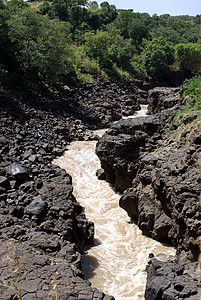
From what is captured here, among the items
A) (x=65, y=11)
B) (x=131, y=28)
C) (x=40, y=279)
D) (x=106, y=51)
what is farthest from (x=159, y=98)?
(x=65, y=11)

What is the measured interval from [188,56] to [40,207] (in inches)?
1176

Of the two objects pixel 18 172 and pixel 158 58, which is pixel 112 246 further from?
pixel 158 58

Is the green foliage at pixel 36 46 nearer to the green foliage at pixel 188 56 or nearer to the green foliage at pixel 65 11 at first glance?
the green foliage at pixel 188 56

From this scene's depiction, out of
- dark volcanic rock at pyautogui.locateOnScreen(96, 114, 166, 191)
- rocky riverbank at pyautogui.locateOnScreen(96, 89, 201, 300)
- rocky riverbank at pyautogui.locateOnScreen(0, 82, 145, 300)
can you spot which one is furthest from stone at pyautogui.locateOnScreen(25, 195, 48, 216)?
dark volcanic rock at pyautogui.locateOnScreen(96, 114, 166, 191)

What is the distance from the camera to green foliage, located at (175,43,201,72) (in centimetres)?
3019

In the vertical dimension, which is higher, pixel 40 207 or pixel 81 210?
pixel 40 207

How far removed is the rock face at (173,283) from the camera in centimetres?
416

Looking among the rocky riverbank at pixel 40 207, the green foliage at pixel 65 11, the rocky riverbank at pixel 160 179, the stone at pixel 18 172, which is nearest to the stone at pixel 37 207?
the rocky riverbank at pixel 40 207

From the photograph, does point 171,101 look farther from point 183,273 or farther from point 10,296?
point 10,296

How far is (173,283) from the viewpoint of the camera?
14.6 ft

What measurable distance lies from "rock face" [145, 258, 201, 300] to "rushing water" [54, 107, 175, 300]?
4.05 feet

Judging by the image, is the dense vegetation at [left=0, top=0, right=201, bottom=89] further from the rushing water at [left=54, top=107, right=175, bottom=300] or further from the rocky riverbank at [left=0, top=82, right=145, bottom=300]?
the rushing water at [left=54, top=107, right=175, bottom=300]

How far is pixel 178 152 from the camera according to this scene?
7.84 metres

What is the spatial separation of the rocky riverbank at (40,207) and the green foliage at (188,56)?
707 inches
